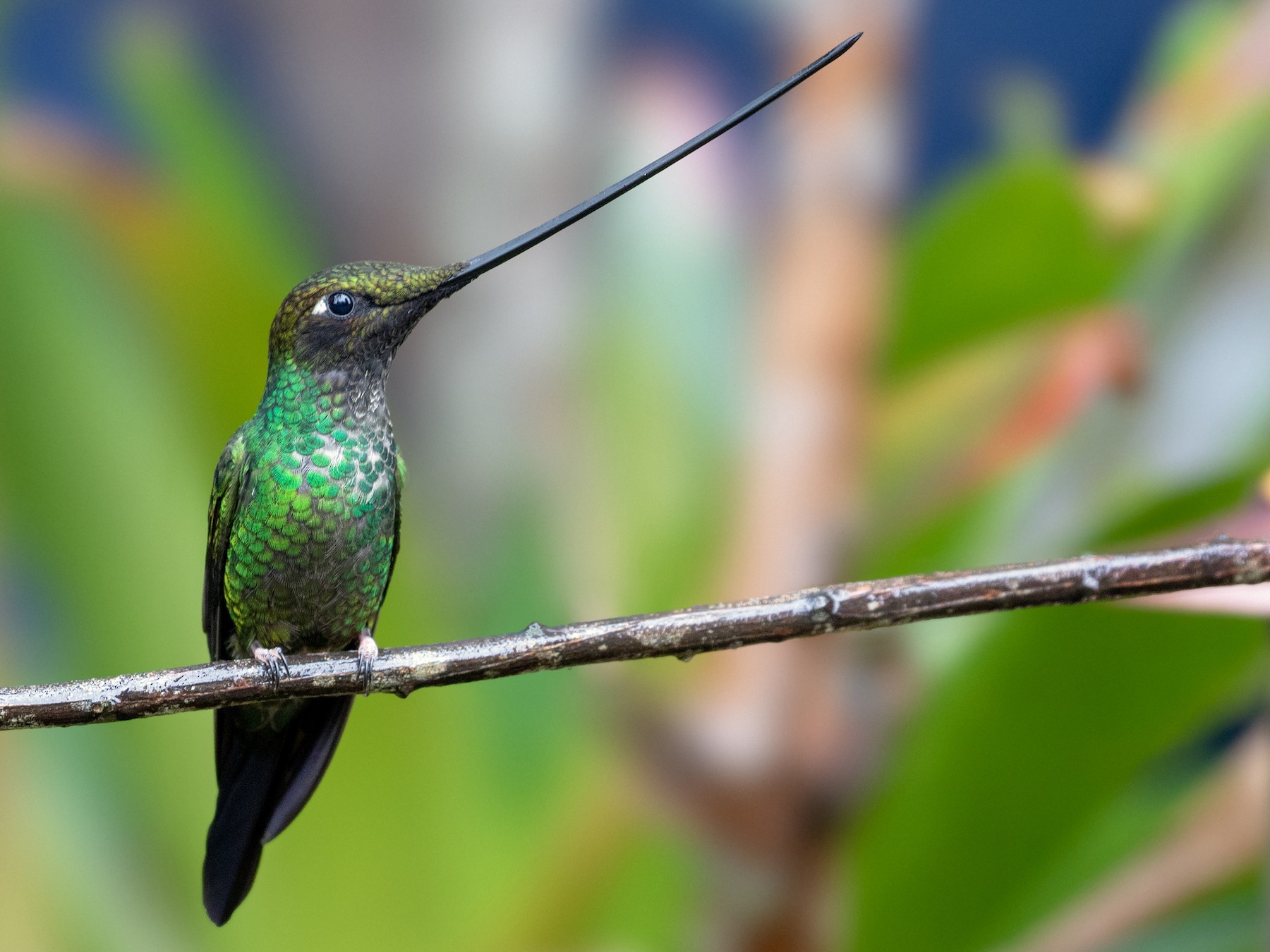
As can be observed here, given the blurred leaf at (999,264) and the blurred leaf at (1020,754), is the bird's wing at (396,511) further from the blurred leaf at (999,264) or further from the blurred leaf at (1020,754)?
the blurred leaf at (999,264)

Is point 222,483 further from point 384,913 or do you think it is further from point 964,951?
point 964,951

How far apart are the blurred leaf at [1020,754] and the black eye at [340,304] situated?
597 mm

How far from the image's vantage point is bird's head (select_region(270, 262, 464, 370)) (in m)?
0.47

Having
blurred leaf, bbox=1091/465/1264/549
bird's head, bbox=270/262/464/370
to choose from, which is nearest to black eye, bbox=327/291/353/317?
bird's head, bbox=270/262/464/370

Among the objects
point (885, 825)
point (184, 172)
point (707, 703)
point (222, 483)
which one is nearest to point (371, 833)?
point (707, 703)

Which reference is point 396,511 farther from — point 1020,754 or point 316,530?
point 1020,754

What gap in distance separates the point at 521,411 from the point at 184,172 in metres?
0.55

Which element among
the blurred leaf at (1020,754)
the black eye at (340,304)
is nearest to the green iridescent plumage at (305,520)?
the black eye at (340,304)

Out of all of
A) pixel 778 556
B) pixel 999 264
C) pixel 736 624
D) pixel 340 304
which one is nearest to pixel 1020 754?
pixel 778 556

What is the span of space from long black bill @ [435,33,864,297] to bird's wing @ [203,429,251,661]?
0.23 metres

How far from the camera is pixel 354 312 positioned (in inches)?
19.3

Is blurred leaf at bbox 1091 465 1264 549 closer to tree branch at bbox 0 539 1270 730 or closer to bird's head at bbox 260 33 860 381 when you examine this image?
tree branch at bbox 0 539 1270 730

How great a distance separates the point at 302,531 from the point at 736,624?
22cm

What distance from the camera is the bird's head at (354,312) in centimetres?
47
